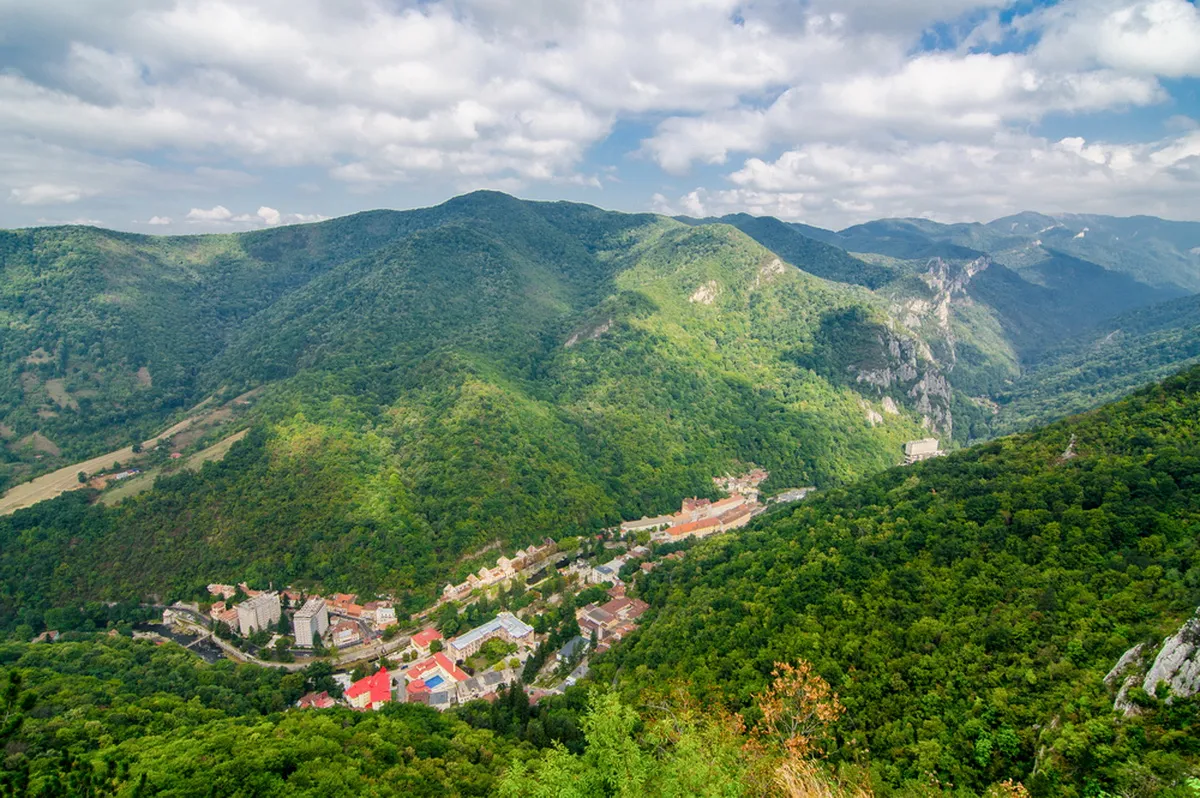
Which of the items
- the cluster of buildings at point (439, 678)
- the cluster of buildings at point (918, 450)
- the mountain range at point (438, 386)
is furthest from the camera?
the cluster of buildings at point (918, 450)

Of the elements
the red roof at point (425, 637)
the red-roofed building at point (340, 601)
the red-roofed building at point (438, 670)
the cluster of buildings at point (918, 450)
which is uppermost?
the cluster of buildings at point (918, 450)

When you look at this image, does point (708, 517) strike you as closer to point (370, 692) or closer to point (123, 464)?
point (370, 692)

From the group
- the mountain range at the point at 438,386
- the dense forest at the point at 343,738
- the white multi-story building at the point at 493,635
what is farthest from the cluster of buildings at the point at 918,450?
the dense forest at the point at 343,738

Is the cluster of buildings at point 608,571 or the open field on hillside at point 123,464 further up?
the open field on hillside at point 123,464

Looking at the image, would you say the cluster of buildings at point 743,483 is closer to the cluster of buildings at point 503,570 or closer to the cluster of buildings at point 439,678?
the cluster of buildings at point 503,570

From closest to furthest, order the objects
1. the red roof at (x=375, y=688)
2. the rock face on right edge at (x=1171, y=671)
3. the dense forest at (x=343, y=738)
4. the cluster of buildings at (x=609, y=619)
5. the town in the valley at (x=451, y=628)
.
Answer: the dense forest at (x=343, y=738)
the rock face on right edge at (x=1171, y=671)
the red roof at (x=375, y=688)
the town in the valley at (x=451, y=628)
the cluster of buildings at (x=609, y=619)

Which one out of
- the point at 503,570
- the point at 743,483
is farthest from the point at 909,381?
the point at 503,570

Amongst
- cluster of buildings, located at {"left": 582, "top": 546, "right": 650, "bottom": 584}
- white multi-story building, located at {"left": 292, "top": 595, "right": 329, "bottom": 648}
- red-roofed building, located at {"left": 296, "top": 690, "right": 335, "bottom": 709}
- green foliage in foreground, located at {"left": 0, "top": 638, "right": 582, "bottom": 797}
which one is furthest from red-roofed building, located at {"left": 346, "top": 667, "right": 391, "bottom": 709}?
cluster of buildings, located at {"left": 582, "top": 546, "right": 650, "bottom": 584}
